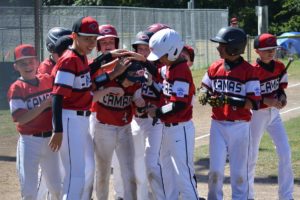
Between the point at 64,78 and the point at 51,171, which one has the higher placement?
the point at 64,78

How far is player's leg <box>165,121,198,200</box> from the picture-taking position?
6637 millimetres

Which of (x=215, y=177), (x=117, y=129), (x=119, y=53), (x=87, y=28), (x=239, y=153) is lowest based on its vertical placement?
(x=215, y=177)

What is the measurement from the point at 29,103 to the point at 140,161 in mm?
1493

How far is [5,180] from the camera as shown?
351 inches

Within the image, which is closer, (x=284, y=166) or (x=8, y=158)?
(x=284, y=166)

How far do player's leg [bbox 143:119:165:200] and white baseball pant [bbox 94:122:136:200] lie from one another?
8.3 inches

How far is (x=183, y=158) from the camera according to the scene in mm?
6641

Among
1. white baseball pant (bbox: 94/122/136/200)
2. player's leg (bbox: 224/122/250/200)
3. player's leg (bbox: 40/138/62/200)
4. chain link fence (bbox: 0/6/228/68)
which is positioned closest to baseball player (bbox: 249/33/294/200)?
player's leg (bbox: 224/122/250/200)

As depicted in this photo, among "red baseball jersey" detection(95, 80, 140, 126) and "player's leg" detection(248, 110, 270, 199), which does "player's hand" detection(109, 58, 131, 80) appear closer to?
"red baseball jersey" detection(95, 80, 140, 126)

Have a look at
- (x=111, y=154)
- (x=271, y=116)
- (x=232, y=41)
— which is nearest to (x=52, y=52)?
(x=111, y=154)

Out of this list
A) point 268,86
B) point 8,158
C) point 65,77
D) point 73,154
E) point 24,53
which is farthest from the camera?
point 8,158

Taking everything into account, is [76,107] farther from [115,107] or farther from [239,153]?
[239,153]

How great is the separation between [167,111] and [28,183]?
58.0 inches

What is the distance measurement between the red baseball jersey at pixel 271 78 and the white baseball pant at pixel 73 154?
2349 mm
